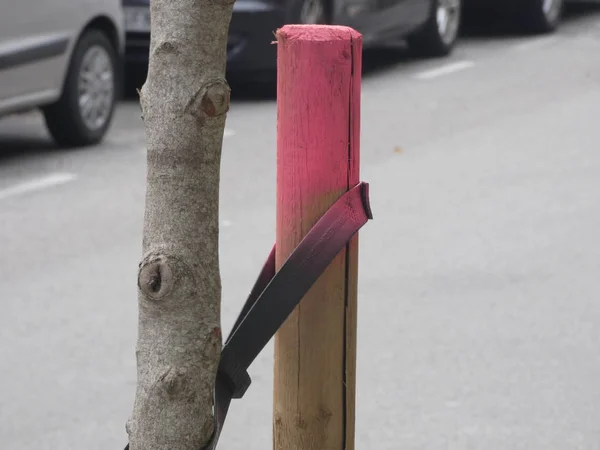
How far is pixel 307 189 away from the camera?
258cm

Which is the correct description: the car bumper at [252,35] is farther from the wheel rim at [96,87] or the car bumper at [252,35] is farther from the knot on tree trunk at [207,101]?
the knot on tree trunk at [207,101]

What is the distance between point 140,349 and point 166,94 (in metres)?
0.47

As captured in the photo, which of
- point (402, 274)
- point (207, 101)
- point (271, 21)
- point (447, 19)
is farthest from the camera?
point (447, 19)

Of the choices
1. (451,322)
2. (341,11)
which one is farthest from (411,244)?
(341,11)

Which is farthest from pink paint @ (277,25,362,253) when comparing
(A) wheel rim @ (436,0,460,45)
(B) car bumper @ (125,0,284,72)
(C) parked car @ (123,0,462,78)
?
(A) wheel rim @ (436,0,460,45)

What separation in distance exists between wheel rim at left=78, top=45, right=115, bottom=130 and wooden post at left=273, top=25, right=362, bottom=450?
20.4ft

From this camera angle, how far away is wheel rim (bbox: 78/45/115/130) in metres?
8.70

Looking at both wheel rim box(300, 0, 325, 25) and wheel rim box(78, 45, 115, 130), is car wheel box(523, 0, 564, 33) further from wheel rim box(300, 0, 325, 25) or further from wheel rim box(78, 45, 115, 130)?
wheel rim box(78, 45, 115, 130)

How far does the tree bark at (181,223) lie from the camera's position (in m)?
2.42

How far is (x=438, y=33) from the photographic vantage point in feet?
42.4

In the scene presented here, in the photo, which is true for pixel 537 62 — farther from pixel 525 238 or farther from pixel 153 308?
pixel 153 308

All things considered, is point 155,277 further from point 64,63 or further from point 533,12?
point 533,12

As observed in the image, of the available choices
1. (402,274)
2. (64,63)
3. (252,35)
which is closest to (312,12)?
(252,35)

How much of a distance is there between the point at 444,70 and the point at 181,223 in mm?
10114
